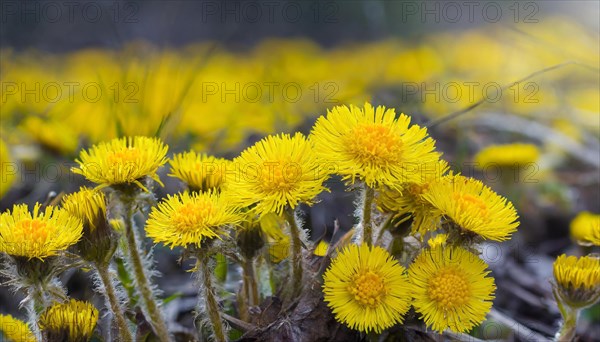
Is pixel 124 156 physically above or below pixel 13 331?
above

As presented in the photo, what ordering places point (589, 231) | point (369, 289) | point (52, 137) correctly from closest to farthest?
point (369, 289) → point (589, 231) → point (52, 137)

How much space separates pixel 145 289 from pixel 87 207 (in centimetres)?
25

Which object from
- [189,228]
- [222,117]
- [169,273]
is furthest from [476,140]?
[189,228]

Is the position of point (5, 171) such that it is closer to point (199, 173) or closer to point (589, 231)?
point (199, 173)

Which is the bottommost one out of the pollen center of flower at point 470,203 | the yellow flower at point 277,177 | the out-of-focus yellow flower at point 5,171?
the out-of-focus yellow flower at point 5,171

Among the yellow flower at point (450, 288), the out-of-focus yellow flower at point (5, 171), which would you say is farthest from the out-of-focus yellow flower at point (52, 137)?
the yellow flower at point (450, 288)

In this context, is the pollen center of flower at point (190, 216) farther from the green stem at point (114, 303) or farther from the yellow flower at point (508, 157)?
the yellow flower at point (508, 157)

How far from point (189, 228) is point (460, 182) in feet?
1.70

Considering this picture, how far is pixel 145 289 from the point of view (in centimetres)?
A: 141

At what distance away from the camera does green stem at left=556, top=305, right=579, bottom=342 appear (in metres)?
1.41

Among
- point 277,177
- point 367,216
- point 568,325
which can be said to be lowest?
point 568,325

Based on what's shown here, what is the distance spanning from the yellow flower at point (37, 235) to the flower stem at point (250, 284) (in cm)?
37

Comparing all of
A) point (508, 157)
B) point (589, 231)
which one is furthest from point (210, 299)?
point (508, 157)

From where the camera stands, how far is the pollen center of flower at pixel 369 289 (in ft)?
3.89
